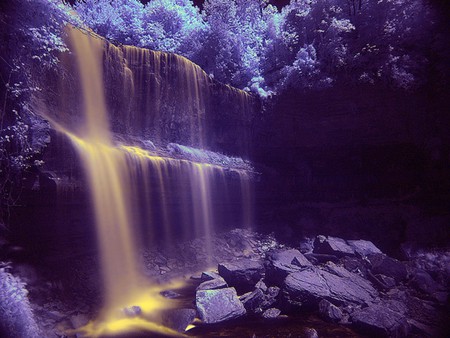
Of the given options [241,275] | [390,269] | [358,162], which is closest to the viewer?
[241,275]

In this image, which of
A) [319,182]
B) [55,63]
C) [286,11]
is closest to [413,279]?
[319,182]

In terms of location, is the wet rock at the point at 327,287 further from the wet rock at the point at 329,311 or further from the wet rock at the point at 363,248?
the wet rock at the point at 363,248

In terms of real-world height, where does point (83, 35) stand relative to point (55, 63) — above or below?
above

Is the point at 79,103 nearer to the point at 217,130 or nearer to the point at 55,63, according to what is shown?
the point at 55,63

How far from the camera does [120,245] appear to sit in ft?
26.9

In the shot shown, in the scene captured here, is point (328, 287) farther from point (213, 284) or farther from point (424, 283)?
point (424, 283)

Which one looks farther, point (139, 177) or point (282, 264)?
point (139, 177)

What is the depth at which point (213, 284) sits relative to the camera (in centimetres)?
743

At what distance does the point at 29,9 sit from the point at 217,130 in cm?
846

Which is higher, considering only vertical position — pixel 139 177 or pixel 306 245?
pixel 139 177

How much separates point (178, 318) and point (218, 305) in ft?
3.25

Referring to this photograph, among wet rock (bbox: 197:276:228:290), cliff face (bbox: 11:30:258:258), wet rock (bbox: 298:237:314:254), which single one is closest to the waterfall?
cliff face (bbox: 11:30:258:258)

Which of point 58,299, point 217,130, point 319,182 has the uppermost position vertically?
point 217,130

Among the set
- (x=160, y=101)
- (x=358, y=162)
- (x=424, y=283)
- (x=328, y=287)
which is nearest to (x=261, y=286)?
(x=328, y=287)
